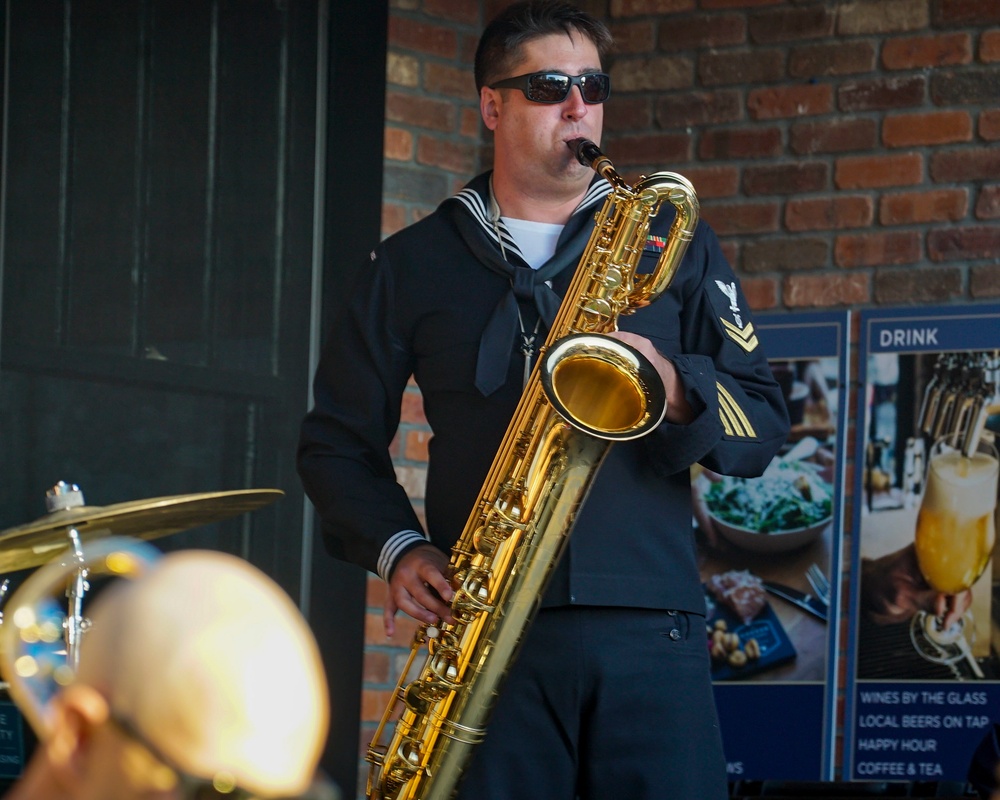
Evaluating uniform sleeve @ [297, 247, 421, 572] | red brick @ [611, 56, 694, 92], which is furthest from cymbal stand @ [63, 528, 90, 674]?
red brick @ [611, 56, 694, 92]

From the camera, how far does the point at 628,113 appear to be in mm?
4340

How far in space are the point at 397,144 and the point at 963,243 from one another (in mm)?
1570

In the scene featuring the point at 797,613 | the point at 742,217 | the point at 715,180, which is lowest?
the point at 797,613

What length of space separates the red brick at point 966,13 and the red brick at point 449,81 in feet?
4.28

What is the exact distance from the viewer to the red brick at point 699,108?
422 cm

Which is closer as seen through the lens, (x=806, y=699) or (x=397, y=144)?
(x=806, y=699)

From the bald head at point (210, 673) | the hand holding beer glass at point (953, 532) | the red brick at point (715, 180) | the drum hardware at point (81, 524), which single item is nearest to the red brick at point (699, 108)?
the red brick at point (715, 180)

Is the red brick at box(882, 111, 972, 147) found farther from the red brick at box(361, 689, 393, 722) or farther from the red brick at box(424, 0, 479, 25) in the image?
the red brick at box(361, 689, 393, 722)

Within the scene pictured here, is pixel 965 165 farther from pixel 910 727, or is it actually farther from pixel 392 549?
pixel 392 549

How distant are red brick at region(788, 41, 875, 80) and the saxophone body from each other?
154 cm

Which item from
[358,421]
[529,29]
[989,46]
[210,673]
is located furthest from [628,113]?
[210,673]

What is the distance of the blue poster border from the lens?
3.96m

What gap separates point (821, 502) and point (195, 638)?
10.9 feet

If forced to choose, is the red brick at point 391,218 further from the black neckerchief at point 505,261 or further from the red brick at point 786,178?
the black neckerchief at point 505,261
